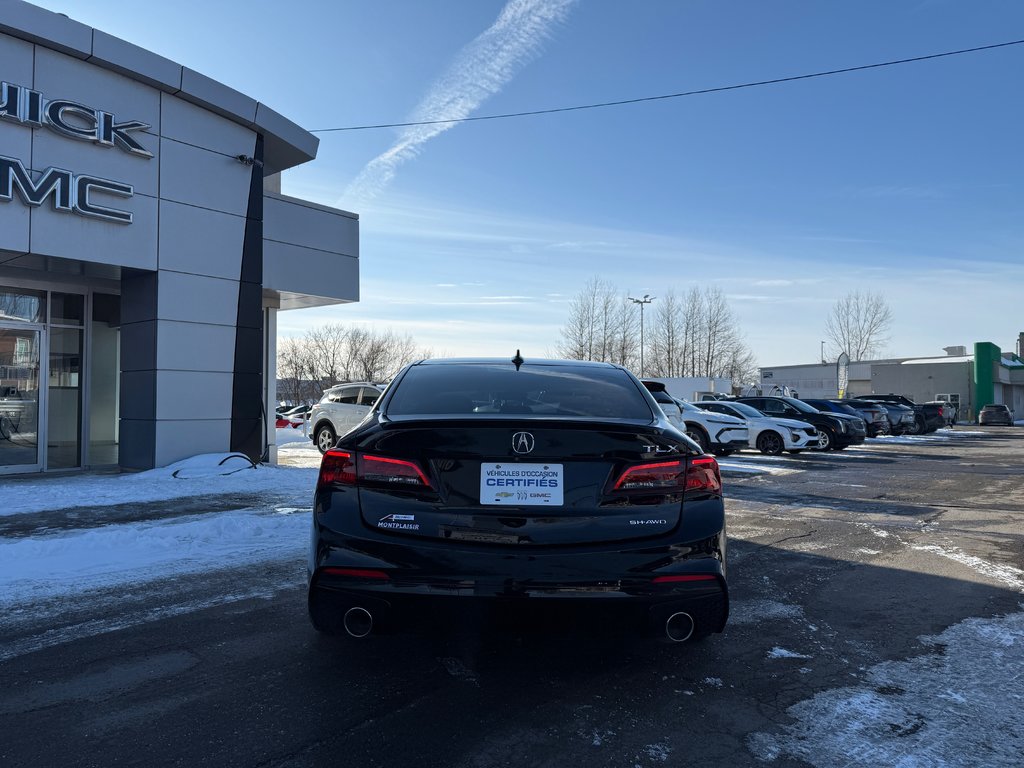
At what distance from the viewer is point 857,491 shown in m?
11.3

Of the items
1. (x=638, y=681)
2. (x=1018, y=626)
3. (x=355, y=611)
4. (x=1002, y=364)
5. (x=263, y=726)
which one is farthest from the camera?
(x=1002, y=364)

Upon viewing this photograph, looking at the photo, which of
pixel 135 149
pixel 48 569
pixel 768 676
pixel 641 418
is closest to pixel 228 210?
pixel 135 149

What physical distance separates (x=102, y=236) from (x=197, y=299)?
5.43 feet

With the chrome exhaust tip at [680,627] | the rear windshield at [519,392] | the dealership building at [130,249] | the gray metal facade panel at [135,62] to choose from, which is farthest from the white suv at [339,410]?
the chrome exhaust tip at [680,627]

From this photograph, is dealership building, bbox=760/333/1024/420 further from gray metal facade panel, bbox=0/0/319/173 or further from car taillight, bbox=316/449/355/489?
car taillight, bbox=316/449/355/489

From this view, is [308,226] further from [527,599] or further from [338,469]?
[527,599]

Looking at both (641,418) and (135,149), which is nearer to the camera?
(641,418)

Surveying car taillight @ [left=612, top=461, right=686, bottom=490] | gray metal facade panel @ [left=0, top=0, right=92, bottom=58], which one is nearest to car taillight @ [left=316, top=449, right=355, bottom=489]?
car taillight @ [left=612, top=461, right=686, bottom=490]

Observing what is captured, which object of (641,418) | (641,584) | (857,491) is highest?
(641,418)

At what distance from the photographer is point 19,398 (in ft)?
39.0

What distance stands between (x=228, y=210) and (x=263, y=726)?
1092cm

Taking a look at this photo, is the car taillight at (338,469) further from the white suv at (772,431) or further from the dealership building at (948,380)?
the dealership building at (948,380)

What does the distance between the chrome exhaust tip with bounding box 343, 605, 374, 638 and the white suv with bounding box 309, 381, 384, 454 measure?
14811 millimetres

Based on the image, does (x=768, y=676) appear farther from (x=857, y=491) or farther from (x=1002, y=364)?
(x=1002, y=364)
